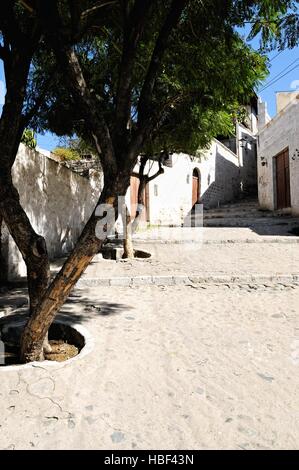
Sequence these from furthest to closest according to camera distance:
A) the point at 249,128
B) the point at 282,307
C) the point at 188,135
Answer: the point at 249,128, the point at 188,135, the point at 282,307

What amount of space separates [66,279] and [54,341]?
1284mm

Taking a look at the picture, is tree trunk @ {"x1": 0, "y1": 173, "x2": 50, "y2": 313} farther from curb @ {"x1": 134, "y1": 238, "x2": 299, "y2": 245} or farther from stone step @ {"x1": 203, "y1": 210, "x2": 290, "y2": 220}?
stone step @ {"x1": 203, "y1": 210, "x2": 290, "y2": 220}

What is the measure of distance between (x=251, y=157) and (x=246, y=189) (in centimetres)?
292

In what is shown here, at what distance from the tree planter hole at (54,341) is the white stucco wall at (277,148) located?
11.9 metres

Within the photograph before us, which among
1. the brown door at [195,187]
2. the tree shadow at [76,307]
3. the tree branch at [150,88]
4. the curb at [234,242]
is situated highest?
the brown door at [195,187]

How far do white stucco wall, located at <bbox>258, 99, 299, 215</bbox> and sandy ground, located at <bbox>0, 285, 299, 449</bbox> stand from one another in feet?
34.7

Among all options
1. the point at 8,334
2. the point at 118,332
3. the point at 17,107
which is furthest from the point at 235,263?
the point at 17,107

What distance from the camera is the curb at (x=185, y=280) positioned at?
6.39 metres

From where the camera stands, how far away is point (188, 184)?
19.6 m

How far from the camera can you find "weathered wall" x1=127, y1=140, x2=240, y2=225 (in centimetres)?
1683

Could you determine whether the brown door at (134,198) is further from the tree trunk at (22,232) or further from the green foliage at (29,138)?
the tree trunk at (22,232)

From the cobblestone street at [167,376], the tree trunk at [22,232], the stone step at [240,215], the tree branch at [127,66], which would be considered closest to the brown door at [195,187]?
the stone step at [240,215]
